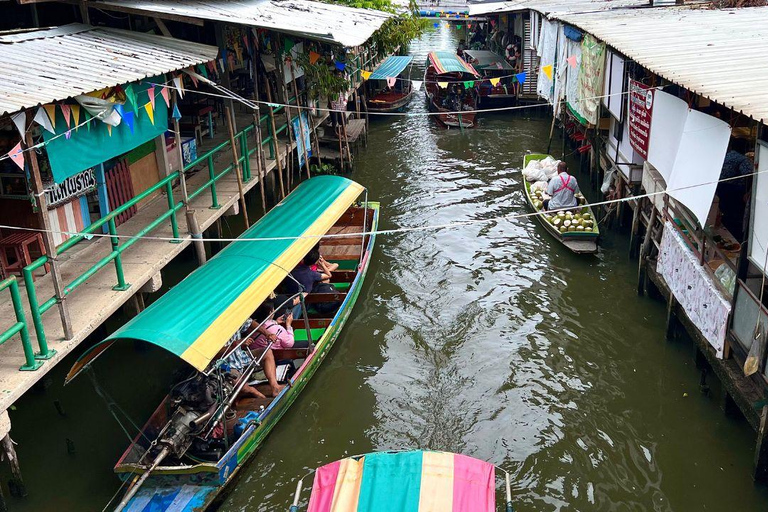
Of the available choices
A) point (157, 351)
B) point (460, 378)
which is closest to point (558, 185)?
point (460, 378)

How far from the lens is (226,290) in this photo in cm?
845

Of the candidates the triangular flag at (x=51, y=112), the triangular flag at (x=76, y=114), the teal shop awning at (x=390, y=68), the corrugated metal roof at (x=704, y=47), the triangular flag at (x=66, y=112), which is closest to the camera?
the triangular flag at (x=51, y=112)

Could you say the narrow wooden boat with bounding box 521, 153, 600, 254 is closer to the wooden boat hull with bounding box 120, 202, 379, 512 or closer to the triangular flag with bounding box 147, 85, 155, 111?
the wooden boat hull with bounding box 120, 202, 379, 512

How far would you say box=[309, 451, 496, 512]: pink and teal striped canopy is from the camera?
575 cm

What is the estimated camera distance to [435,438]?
8922 mm

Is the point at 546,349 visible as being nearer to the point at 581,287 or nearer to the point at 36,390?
the point at 581,287

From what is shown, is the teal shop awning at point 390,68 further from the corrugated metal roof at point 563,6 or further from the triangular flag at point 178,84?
the triangular flag at point 178,84

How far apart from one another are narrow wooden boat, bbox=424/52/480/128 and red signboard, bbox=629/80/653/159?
12376 mm

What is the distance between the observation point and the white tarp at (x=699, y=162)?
804 cm

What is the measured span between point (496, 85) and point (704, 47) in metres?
16.0

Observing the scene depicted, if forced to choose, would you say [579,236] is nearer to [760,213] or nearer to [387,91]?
[760,213]

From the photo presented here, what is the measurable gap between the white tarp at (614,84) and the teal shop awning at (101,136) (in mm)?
9061

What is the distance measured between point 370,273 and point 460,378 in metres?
4.15

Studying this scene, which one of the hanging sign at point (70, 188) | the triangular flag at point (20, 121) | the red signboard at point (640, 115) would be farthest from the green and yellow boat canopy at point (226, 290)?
the red signboard at point (640, 115)
